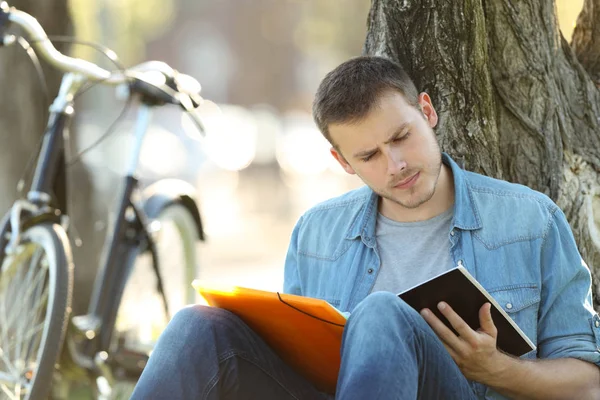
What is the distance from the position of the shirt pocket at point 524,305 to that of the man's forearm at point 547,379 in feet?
0.37

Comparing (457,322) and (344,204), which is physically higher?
(344,204)

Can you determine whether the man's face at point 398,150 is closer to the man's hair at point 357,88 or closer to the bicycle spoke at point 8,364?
the man's hair at point 357,88

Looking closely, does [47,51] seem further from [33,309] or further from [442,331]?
[442,331]

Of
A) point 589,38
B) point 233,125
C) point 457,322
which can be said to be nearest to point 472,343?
point 457,322

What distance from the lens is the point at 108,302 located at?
14.7 ft

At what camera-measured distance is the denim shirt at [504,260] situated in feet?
9.31

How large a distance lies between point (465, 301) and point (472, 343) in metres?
0.12

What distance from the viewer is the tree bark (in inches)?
153

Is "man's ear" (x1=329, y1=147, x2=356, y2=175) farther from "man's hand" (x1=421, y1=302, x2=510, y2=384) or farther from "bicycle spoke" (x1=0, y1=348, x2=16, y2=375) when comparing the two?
"bicycle spoke" (x1=0, y1=348, x2=16, y2=375)

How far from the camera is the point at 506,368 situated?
2709 mm

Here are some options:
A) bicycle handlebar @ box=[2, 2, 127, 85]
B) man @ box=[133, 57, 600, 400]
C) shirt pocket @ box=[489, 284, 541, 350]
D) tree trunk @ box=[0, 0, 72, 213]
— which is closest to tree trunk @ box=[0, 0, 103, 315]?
tree trunk @ box=[0, 0, 72, 213]

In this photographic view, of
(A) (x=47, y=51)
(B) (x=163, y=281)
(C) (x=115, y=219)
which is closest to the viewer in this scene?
(A) (x=47, y=51)

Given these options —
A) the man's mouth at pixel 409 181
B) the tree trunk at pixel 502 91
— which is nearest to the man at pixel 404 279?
the man's mouth at pixel 409 181

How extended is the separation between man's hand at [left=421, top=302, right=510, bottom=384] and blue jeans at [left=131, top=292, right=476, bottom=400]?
7 centimetres
